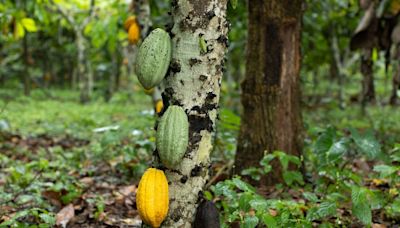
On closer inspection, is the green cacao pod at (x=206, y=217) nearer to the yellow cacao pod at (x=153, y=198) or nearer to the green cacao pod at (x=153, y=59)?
the yellow cacao pod at (x=153, y=198)

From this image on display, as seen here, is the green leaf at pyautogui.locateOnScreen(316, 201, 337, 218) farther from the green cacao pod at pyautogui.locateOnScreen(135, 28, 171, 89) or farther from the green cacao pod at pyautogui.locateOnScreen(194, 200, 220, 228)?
the green cacao pod at pyautogui.locateOnScreen(135, 28, 171, 89)

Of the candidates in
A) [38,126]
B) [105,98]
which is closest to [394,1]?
[38,126]

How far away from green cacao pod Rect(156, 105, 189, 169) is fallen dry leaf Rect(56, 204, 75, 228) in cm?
115

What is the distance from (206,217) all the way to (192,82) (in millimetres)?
454

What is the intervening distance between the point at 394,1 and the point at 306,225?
3.25 metres

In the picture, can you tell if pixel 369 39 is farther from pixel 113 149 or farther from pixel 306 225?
pixel 306 225

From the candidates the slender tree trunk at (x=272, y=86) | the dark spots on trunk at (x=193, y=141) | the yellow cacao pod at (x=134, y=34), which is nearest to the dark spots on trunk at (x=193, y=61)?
the dark spots on trunk at (x=193, y=141)

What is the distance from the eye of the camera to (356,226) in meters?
2.30

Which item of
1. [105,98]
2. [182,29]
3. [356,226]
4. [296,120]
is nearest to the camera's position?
[182,29]

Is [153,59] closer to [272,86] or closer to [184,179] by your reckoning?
[184,179]

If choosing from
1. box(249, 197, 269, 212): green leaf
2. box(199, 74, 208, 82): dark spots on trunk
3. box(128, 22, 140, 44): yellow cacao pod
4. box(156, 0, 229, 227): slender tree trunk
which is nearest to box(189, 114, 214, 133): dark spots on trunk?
box(156, 0, 229, 227): slender tree trunk

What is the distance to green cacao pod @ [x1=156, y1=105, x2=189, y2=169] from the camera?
149cm

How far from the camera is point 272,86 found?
294 cm

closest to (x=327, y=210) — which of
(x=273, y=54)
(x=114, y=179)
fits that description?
(x=273, y=54)
